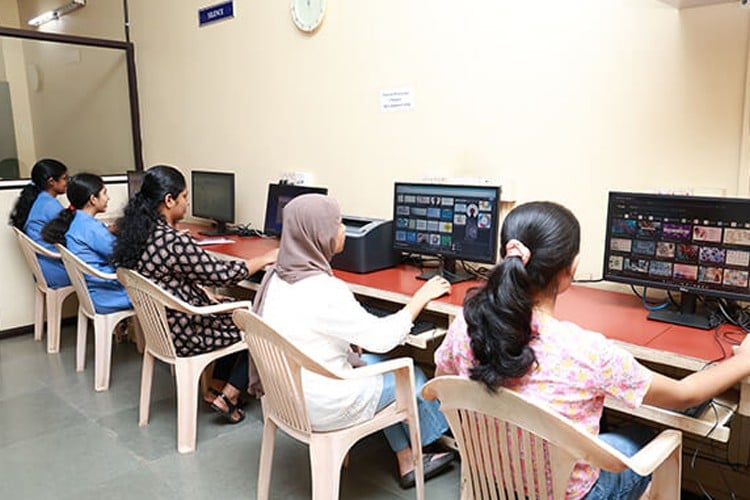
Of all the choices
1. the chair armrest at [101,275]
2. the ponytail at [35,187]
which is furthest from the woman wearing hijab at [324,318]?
the ponytail at [35,187]

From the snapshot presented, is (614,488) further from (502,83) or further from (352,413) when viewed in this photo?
(502,83)

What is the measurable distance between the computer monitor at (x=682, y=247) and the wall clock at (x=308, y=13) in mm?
1951

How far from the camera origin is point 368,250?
2584 mm

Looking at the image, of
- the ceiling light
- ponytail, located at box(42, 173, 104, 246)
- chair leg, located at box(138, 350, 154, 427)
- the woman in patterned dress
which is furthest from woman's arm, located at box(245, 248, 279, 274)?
the ceiling light

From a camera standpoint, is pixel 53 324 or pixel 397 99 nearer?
pixel 397 99

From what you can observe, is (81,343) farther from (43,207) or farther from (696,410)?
(696,410)

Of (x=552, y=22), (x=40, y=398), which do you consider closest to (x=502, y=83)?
Result: (x=552, y=22)

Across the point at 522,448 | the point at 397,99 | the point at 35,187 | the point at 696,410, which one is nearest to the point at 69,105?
the point at 35,187

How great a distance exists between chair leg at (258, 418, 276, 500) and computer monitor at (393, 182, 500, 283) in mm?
883

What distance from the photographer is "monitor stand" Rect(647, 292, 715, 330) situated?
1.79 metres

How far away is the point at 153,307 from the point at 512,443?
171 centimetres

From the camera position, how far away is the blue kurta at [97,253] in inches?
123

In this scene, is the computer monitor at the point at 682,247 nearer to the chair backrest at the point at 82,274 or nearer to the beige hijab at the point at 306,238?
the beige hijab at the point at 306,238

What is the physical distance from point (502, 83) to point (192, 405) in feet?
6.20
